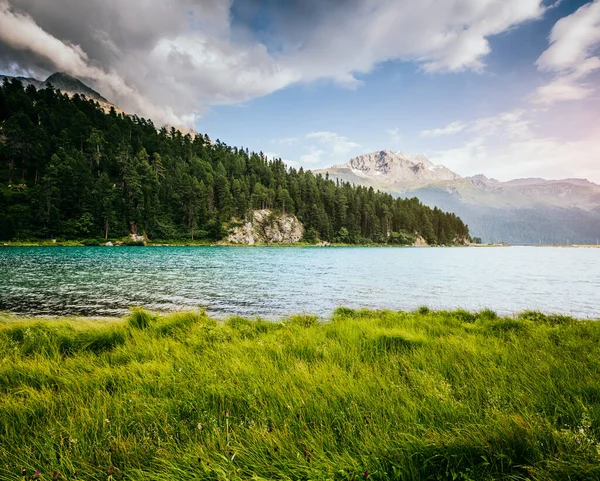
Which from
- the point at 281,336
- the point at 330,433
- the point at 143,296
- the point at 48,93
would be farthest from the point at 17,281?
the point at 48,93

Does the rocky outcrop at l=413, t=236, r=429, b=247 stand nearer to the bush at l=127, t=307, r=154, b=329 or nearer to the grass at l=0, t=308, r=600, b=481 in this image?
the bush at l=127, t=307, r=154, b=329

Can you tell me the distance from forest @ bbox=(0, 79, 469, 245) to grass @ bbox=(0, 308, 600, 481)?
107 metres

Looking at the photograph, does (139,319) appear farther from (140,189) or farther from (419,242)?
(419,242)

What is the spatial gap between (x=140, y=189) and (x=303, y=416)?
13531cm

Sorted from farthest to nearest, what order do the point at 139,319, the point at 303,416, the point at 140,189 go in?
the point at 140,189
the point at 139,319
the point at 303,416

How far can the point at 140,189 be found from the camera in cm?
11731

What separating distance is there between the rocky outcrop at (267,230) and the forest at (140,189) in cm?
544

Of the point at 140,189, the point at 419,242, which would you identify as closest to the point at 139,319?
the point at 140,189

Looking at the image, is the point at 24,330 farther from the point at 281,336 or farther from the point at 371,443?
the point at 371,443

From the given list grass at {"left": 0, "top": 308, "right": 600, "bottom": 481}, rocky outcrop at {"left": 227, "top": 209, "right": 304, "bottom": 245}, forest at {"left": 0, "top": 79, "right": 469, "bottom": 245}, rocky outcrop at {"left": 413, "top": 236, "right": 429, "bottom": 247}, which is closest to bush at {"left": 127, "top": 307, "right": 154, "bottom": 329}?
grass at {"left": 0, "top": 308, "right": 600, "bottom": 481}

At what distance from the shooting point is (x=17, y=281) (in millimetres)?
25047

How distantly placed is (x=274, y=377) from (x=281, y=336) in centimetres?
387

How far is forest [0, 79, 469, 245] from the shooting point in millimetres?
95375

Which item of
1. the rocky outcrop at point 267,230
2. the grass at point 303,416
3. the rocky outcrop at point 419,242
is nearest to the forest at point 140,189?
the rocky outcrop at point 419,242
